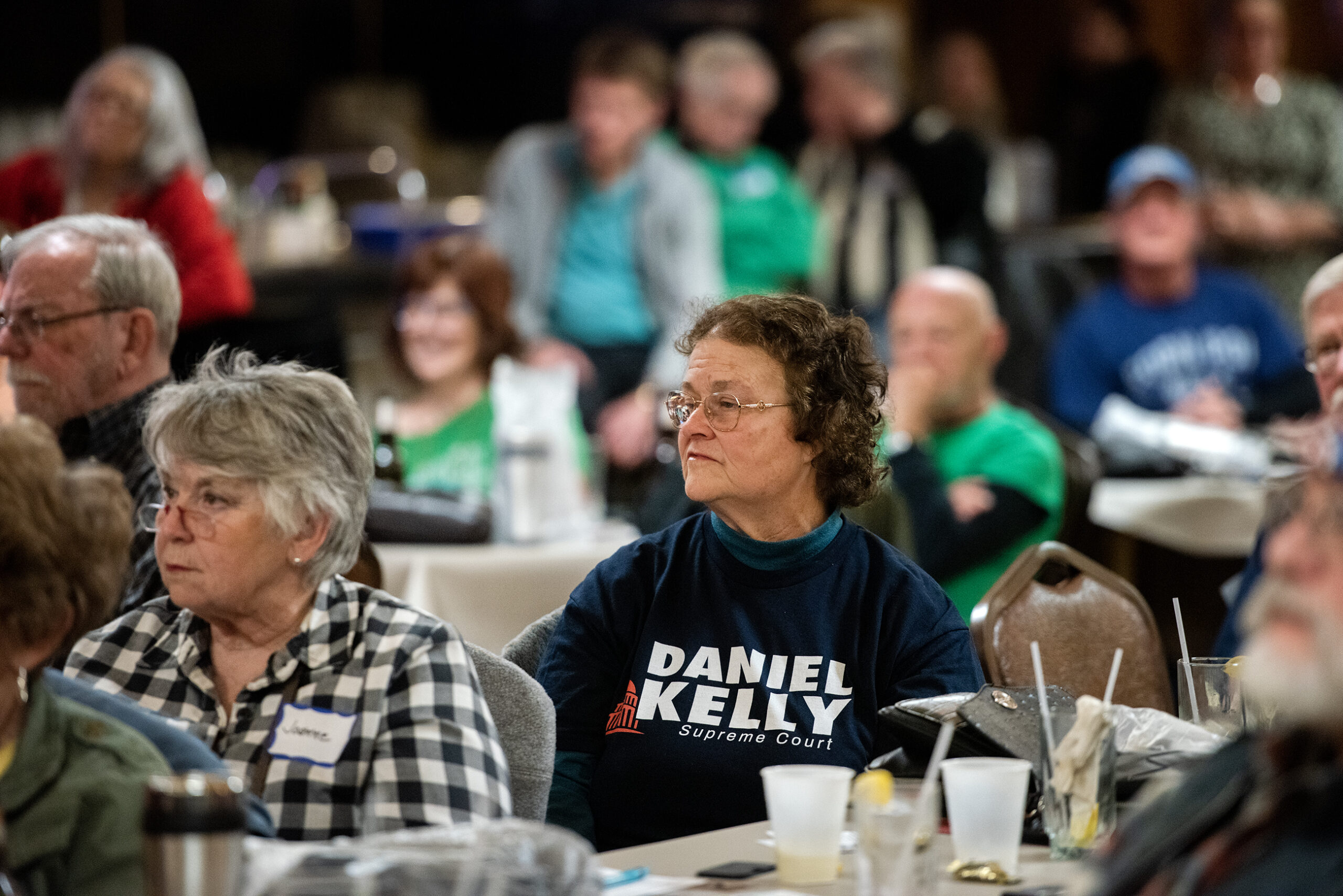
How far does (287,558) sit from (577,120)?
4.03m

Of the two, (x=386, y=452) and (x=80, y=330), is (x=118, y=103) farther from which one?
(x=80, y=330)

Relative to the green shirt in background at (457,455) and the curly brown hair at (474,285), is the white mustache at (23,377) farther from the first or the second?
the curly brown hair at (474,285)

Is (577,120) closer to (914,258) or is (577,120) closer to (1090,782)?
(914,258)

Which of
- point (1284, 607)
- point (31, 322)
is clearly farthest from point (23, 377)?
point (1284, 607)

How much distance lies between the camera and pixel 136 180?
481cm

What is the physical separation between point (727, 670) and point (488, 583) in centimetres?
145

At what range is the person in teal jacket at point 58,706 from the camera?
1618 millimetres

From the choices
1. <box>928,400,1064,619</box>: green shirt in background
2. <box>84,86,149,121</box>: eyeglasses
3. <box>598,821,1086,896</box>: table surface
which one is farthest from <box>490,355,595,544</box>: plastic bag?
<box>598,821,1086,896</box>: table surface

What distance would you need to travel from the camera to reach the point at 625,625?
8.16ft

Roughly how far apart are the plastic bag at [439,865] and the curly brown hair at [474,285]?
337 cm

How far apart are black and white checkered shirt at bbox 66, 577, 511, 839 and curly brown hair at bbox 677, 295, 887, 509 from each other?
0.70 metres

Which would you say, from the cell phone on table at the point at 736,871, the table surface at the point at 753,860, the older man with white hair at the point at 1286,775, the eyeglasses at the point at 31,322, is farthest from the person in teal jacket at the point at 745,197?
the older man with white hair at the point at 1286,775

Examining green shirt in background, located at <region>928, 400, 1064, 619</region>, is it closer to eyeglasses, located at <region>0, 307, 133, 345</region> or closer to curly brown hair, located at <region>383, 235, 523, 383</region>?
curly brown hair, located at <region>383, 235, 523, 383</region>

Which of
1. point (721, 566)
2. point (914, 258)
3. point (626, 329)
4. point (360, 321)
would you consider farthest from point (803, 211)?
point (721, 566)
